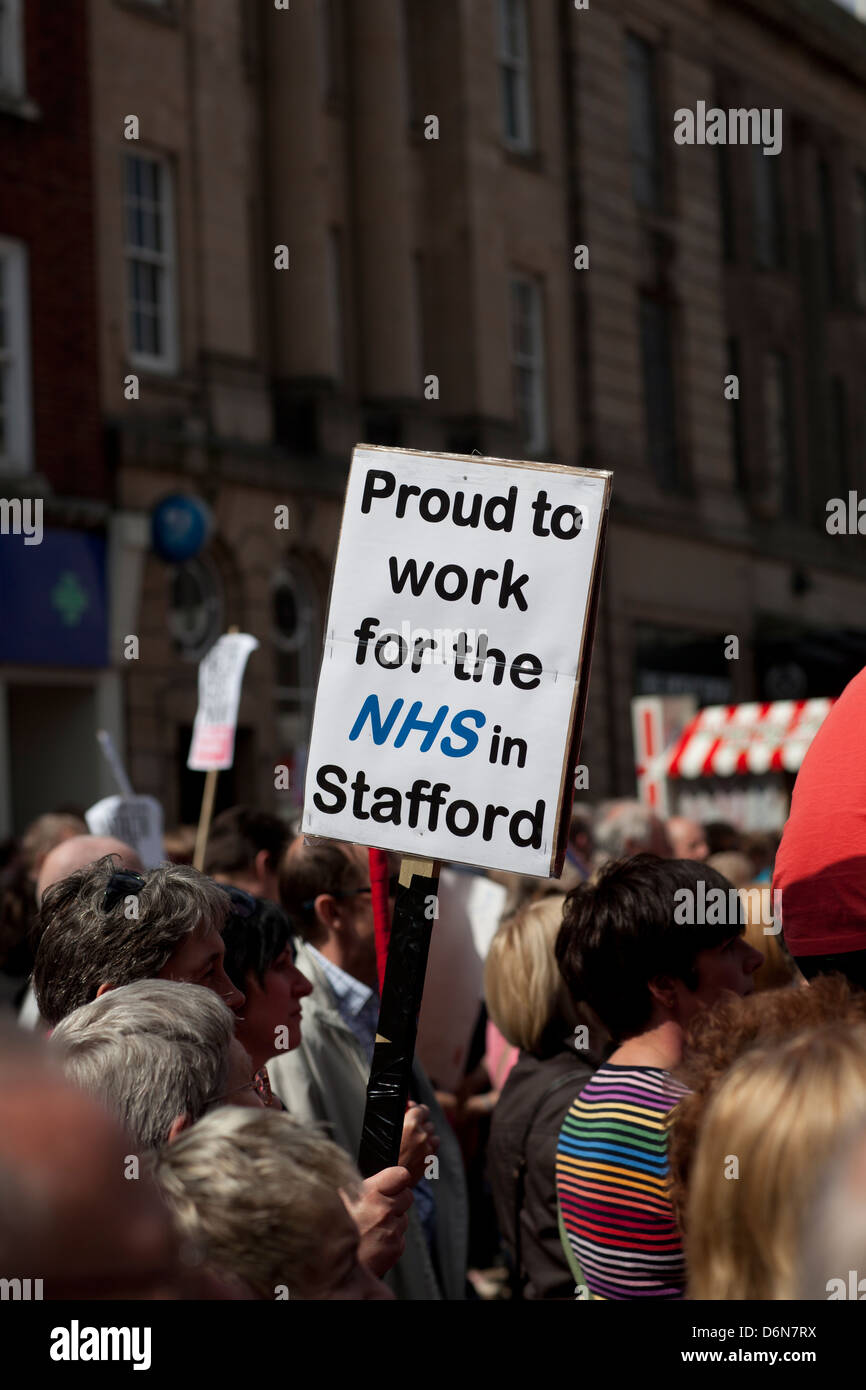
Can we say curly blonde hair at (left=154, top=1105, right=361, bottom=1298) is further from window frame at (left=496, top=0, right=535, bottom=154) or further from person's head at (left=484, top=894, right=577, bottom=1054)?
window frame at (left=496, top=0, right=535, bottom=154)

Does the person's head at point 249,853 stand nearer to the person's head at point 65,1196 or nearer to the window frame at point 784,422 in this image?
the person's head at point 65,1196

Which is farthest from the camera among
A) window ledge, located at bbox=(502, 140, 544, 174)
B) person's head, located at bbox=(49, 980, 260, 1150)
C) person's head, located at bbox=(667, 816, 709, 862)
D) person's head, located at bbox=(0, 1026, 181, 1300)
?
window ledge, located at bbox=(502, 140, 544, 174)

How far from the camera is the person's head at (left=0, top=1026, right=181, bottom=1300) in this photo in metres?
1.33

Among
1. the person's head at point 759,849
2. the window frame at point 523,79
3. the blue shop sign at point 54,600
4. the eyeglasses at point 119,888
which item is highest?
the window frame at point 523,79

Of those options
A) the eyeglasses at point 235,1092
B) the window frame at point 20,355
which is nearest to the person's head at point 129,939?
the eyeglasses at point 235,1092

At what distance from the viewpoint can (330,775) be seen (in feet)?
11.1

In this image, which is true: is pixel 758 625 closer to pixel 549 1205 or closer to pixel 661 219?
pixel 661 219

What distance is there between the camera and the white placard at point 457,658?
3.27 metres

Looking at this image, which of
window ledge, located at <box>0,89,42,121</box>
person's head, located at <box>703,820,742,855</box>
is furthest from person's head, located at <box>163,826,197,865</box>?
window ledge, located at <box>0,89,42,121</box>

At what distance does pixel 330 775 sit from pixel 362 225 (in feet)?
58.6

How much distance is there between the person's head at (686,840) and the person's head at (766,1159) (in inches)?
272

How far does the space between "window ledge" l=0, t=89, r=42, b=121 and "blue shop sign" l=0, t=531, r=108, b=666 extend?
3.68m
